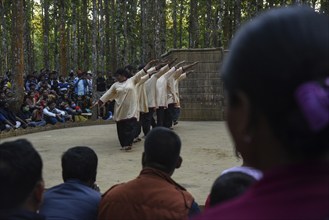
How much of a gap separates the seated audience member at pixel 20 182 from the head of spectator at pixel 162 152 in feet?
2.75

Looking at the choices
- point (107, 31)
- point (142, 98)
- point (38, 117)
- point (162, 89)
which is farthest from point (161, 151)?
point (107, 31)

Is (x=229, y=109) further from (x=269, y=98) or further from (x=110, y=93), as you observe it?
(x=110, y=93)

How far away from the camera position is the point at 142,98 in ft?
33.2

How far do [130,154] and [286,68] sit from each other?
788cm

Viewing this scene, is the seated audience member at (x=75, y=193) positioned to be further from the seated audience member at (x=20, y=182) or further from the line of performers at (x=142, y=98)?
the line of performers at (x=142, y=98)

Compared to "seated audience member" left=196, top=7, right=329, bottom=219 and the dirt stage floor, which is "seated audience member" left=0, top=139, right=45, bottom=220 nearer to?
"seated audience member" left=196, top=7, right=329, bottom=219

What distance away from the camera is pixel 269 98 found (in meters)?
0.93

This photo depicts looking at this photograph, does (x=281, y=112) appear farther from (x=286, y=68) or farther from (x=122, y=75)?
(x=122, y=75)

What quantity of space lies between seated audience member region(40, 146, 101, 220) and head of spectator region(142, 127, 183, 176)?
40cm

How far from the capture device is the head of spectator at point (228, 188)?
82.7 inches

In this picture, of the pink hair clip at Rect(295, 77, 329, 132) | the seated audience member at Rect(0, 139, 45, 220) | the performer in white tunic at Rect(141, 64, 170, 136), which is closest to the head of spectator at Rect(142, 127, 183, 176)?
the seated audience member at Rect(0, 139, 45, 220)

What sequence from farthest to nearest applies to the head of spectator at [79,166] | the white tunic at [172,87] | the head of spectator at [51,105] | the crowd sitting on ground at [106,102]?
the head of spectator at [51,105]
the white tunic at [172,87]
the crowd sitting on ground at [106,102]
the head of spectator at [79,166]

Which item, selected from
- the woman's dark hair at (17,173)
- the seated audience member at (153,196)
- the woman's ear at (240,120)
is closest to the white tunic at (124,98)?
the seated audience member at (153,196)

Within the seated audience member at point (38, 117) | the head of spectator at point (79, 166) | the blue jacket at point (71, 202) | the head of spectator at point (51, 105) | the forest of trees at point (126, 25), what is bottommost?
the seated audience member at point (38, 117)
